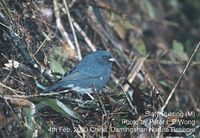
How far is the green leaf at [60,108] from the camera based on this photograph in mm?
3998

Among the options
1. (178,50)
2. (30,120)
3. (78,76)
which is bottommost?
(30,120)

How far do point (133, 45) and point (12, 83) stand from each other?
257cm

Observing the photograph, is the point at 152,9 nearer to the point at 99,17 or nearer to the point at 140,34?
the point at 140,34

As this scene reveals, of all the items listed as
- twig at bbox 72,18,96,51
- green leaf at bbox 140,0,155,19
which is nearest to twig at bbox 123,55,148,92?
twig at bbox 72,18,96,51

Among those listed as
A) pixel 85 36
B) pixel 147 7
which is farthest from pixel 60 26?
pixel 147 7

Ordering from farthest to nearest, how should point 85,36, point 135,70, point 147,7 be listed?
1. point 147,7
2. point 85,36
3. point 135,70

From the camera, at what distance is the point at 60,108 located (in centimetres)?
400

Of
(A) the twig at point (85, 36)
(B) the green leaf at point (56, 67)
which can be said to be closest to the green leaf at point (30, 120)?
(B) the green leaf at point (56, 67)

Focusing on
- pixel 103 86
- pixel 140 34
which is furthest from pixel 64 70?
pixel 140 34

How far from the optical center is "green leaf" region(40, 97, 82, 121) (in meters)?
4.00

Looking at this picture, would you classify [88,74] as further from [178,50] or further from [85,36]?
[178,50]

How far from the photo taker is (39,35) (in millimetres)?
5039

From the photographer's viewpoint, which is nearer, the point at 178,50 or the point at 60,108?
the point at 60,108

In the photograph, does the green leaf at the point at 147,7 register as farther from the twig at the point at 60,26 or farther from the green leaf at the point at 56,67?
the green leaf at the point at 56,67
